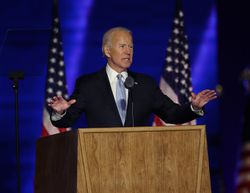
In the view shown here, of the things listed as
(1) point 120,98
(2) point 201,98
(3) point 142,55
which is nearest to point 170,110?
(1) point 120,98

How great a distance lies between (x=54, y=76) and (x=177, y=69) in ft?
4.41

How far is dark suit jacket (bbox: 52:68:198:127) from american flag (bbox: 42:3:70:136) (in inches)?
73.9

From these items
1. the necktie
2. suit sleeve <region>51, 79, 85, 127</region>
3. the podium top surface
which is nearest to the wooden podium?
the podium top surface

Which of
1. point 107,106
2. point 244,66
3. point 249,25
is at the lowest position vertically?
point 107,106

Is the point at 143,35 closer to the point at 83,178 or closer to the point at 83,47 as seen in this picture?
the point at 83,47

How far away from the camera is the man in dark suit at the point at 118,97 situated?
4.55 meters

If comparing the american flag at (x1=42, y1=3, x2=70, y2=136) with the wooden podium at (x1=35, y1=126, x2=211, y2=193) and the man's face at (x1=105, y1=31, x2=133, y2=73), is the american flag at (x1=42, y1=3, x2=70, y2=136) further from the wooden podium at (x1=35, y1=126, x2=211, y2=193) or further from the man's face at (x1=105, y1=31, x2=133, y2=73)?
the wooden podium at (x1=35, y1=126, x2=211, y2=193)

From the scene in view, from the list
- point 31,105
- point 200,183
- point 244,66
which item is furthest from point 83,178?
point 244,66

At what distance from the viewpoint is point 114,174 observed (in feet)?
11.8

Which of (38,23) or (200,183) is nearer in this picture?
(200,183)

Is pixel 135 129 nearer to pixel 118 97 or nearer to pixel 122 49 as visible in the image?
pixel 118 97

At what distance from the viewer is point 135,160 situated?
3635mm

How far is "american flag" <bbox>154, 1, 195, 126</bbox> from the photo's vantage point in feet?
22.4

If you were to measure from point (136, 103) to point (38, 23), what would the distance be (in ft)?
9.16
